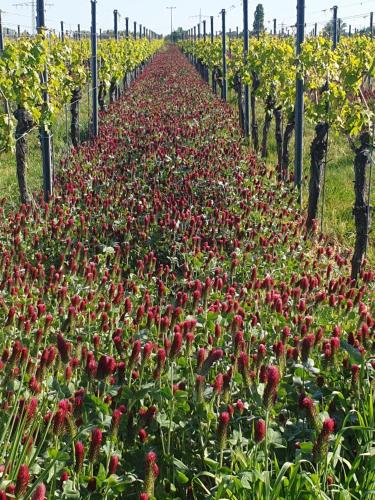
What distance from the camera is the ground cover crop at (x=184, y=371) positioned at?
230cm

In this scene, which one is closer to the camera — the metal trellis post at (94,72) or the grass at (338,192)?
the grass at (338,192)

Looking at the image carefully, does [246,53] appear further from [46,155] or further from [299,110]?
[46,155]

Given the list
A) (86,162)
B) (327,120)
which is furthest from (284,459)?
(86,162)

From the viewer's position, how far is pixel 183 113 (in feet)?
49.9

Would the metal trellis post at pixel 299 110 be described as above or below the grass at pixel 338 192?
above

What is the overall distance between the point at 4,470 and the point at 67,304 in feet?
7.31

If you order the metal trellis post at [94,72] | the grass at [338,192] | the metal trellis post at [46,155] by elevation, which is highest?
the metal trellis post at [94,72]

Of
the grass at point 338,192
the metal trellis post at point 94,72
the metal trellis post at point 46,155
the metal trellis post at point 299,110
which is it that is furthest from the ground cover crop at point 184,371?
the metal trellis post at point 94,72

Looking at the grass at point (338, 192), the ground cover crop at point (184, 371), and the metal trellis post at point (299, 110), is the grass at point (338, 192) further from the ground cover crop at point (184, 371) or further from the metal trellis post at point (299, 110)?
the ground cover crop at point (184, 371)

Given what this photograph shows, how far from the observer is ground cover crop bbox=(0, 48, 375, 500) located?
2.30m

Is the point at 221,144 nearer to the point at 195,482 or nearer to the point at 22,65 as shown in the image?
the point at 22,65

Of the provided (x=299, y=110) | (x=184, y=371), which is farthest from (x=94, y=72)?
(x=184, y=371)

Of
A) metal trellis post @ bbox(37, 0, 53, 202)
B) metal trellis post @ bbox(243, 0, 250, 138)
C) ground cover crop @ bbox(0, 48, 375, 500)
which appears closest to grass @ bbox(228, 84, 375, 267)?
metal trellis post @ bbox(243, 0, 250, 138)

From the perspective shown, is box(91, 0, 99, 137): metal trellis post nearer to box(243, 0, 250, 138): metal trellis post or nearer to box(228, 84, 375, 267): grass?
box(243, 0, 250, 138): metal trellis post
